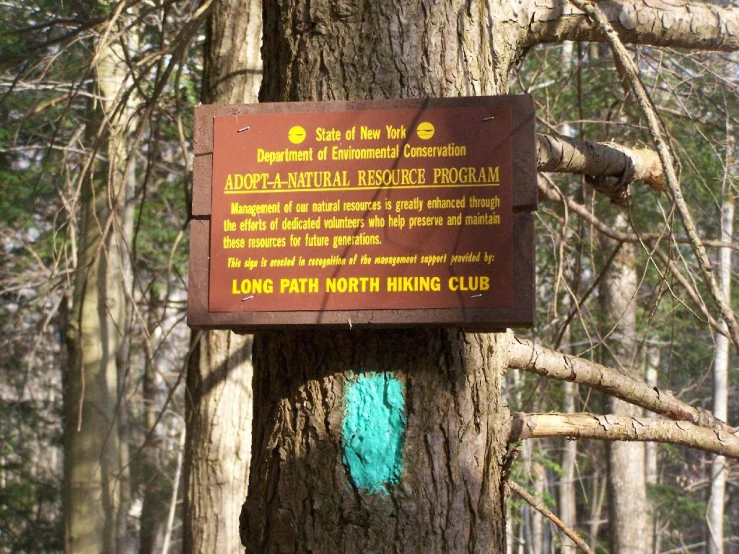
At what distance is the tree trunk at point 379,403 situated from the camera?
6.46ft

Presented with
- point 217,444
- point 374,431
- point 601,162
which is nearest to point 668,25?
point 601,162

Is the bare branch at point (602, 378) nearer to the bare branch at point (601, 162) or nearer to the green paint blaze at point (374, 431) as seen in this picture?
the bare branch at point (601, 162)

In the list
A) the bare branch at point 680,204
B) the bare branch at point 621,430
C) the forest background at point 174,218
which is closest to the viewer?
the bare branch at point 680,204

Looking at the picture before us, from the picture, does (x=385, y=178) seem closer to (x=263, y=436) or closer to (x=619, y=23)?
(x=263, y=436)

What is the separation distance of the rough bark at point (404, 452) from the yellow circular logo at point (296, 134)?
481 mm

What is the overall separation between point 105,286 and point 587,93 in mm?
4894

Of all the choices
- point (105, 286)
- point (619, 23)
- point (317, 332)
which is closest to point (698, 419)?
point (619, 23)

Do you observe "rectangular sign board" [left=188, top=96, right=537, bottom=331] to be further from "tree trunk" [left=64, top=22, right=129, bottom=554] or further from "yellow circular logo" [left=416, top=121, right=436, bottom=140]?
"tree trunk" [left=64, top=22, right=129, bottom=554]

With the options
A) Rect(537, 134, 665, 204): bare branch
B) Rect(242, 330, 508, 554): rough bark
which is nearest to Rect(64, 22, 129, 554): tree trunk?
Rect(537, 134, 665, 204): bare branch

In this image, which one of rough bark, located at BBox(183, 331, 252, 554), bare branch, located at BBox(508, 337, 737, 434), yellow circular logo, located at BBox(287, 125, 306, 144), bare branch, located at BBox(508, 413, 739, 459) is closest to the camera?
yellow circular logo, located at BBox(287, 125, 306, 144)

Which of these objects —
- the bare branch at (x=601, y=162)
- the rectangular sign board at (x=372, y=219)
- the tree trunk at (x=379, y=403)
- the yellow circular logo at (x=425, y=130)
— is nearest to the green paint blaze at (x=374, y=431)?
the tree trunk at (x=379, y=403)

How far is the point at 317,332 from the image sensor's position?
210 centimetres

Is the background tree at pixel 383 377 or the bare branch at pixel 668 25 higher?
the bare branch at pixel 668 25

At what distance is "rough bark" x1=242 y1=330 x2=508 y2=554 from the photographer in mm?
1954
